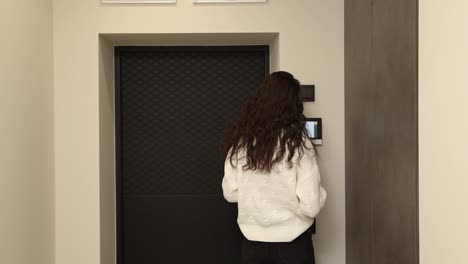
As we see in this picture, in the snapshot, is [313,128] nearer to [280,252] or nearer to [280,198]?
[280,198]
